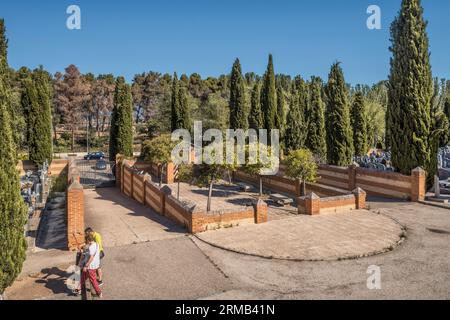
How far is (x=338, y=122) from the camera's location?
24.7 metres

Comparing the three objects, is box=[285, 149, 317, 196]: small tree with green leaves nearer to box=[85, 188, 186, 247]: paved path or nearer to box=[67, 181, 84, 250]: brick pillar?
box=[85, 188, 186, 247]: paved path

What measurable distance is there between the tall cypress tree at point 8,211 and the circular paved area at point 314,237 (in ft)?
17.7

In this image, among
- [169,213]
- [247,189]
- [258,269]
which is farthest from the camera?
[247,189]

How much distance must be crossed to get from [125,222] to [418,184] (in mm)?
13956

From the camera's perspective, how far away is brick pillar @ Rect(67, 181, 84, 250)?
35.5ft

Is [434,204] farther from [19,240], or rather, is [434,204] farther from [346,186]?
[19,240]

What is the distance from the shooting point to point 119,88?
2870cm

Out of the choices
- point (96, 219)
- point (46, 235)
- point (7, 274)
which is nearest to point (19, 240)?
point (7, 274)

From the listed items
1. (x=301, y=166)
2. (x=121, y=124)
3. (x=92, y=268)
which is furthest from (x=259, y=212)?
(x=121, y=124)

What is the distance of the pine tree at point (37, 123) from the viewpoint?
29594 mm

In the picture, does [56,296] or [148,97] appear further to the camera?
[148,97]

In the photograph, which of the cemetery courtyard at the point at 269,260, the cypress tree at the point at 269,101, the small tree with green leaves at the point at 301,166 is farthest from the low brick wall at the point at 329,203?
the cypress tree at the point at 269,101

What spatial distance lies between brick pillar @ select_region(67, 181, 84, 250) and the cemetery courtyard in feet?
1.53
